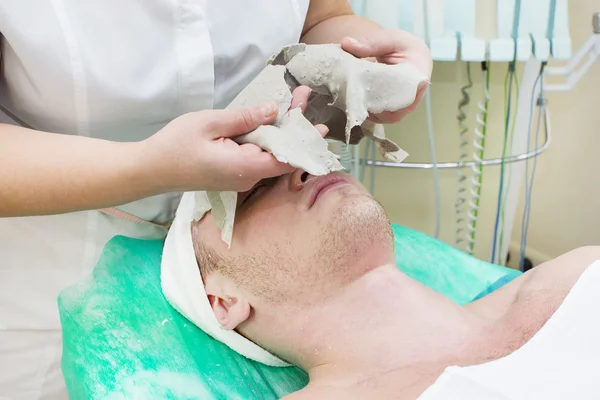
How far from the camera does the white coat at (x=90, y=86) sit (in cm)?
92

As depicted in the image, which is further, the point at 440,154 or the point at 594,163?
the point at 594,163

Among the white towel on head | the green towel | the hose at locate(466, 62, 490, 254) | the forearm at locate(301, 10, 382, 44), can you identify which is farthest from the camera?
the hose at locate(466, 62, 490, 254)

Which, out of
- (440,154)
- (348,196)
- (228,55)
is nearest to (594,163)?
(440,154)

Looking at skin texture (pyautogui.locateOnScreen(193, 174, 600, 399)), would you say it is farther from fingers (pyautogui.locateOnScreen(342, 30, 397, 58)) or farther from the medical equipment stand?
the medical equipment stand

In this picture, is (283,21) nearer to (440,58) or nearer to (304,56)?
(304,56)

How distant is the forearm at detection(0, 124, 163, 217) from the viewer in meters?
0.85

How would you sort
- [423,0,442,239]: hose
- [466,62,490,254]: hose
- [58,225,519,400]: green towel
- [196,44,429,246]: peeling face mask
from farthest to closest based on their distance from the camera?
[466,62,490,254]: hose < [423,0,442,239]: hose < [58,225,519,400]: green towel < [196,44,429,246]: peeling face mask

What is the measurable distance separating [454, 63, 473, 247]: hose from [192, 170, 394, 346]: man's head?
2.39 feet

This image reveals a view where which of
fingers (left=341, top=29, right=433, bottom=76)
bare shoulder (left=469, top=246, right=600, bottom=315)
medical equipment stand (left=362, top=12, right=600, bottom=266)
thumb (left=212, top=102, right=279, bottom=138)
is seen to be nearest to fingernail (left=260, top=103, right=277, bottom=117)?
thumb (left=212, top=102, right=279, bottom=138)

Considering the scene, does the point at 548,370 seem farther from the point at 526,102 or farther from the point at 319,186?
the point at 526,102

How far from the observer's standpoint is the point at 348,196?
1.02 metres

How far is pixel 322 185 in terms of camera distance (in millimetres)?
1042

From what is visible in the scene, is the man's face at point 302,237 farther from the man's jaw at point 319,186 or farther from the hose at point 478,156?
the hose at point 478,156

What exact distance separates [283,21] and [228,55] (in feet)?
0.48
